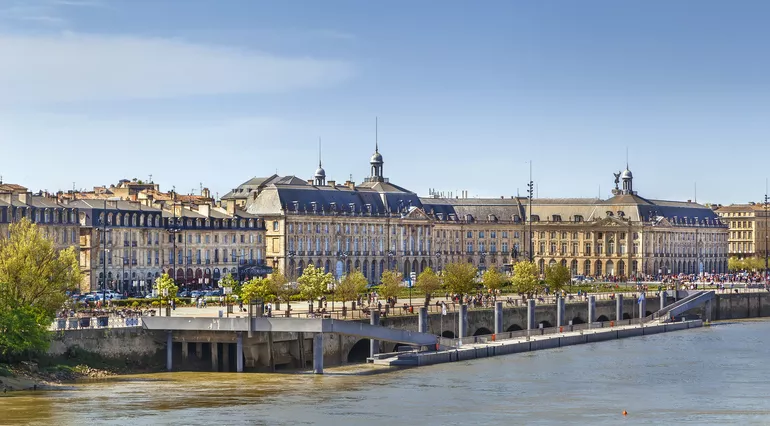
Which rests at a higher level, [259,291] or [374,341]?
[259,291]

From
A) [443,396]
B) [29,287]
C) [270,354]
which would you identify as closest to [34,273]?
[29,287]

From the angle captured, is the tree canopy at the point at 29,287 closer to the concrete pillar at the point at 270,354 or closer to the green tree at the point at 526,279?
the concrete pillar at the point at 270,354

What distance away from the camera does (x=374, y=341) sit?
322ft

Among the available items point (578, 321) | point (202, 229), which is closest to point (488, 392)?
point (578, 321)

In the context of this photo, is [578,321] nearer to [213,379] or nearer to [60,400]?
[213,379]

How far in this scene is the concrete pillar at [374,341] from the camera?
97.8 metres

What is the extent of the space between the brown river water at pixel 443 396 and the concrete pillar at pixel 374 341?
4211 millimetres

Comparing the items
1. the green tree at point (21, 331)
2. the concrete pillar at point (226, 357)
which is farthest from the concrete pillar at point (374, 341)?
the green tree at point (21, 331)

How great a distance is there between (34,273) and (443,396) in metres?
22.3

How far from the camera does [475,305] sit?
121500mm

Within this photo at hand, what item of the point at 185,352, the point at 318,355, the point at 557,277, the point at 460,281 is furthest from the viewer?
the point at 557,277

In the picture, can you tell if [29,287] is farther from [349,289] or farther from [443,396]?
[349,289]

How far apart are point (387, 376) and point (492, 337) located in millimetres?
19365

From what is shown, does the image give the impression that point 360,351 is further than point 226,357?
Yes
